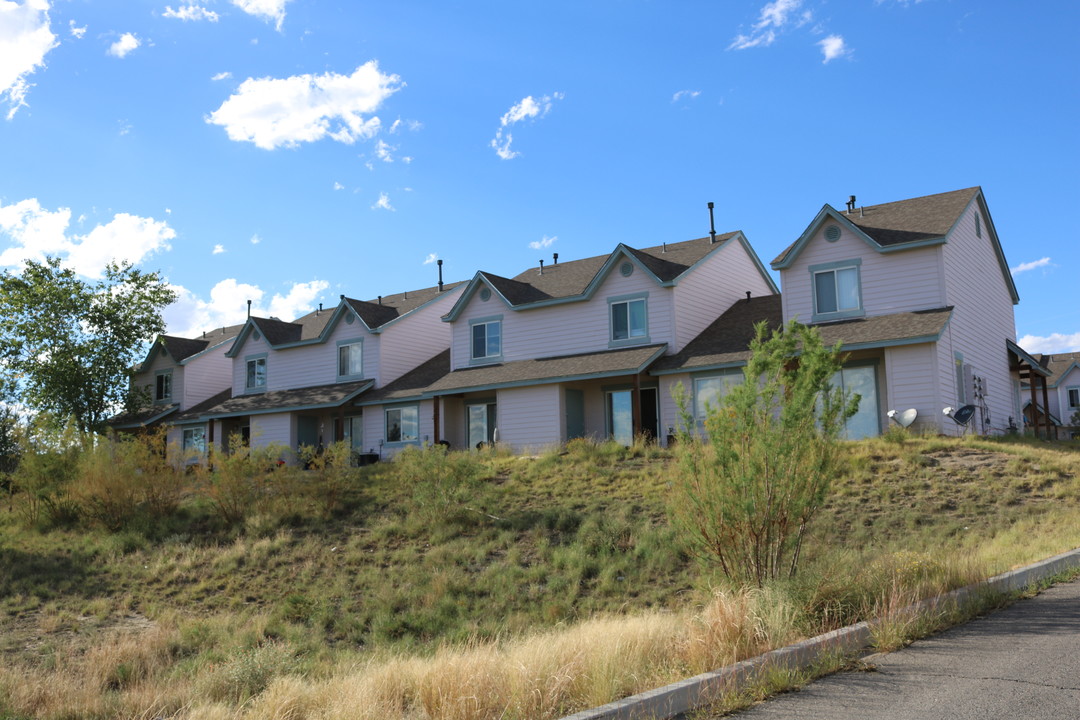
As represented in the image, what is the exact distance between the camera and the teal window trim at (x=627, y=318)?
101ft

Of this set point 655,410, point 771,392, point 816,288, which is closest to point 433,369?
point 655,410

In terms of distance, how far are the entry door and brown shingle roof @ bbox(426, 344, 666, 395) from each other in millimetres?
1113

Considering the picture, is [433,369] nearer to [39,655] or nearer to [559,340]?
[559,340]

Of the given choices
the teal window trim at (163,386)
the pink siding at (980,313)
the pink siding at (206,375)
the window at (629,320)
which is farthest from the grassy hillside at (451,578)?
the teal window trim at (163,386)

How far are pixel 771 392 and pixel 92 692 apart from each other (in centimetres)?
966

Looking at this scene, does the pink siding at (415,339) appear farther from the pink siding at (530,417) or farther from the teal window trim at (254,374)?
the pink siding at (530,417)

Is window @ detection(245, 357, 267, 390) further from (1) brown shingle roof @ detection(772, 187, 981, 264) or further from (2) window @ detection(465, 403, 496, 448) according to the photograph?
(1) brown shingle roof @ detection(772, 187, 981, 264)

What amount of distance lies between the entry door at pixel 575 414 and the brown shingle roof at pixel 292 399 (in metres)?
9.81

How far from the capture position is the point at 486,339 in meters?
34.5

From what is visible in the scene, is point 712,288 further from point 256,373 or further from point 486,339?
point 256,373

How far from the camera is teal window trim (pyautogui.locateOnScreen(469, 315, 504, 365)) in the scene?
34.1m

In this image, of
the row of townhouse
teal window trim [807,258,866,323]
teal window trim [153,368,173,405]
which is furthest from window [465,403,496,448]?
teal window trim [153,368,173,405]

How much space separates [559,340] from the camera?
32.8 m

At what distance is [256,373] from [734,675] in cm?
3707
